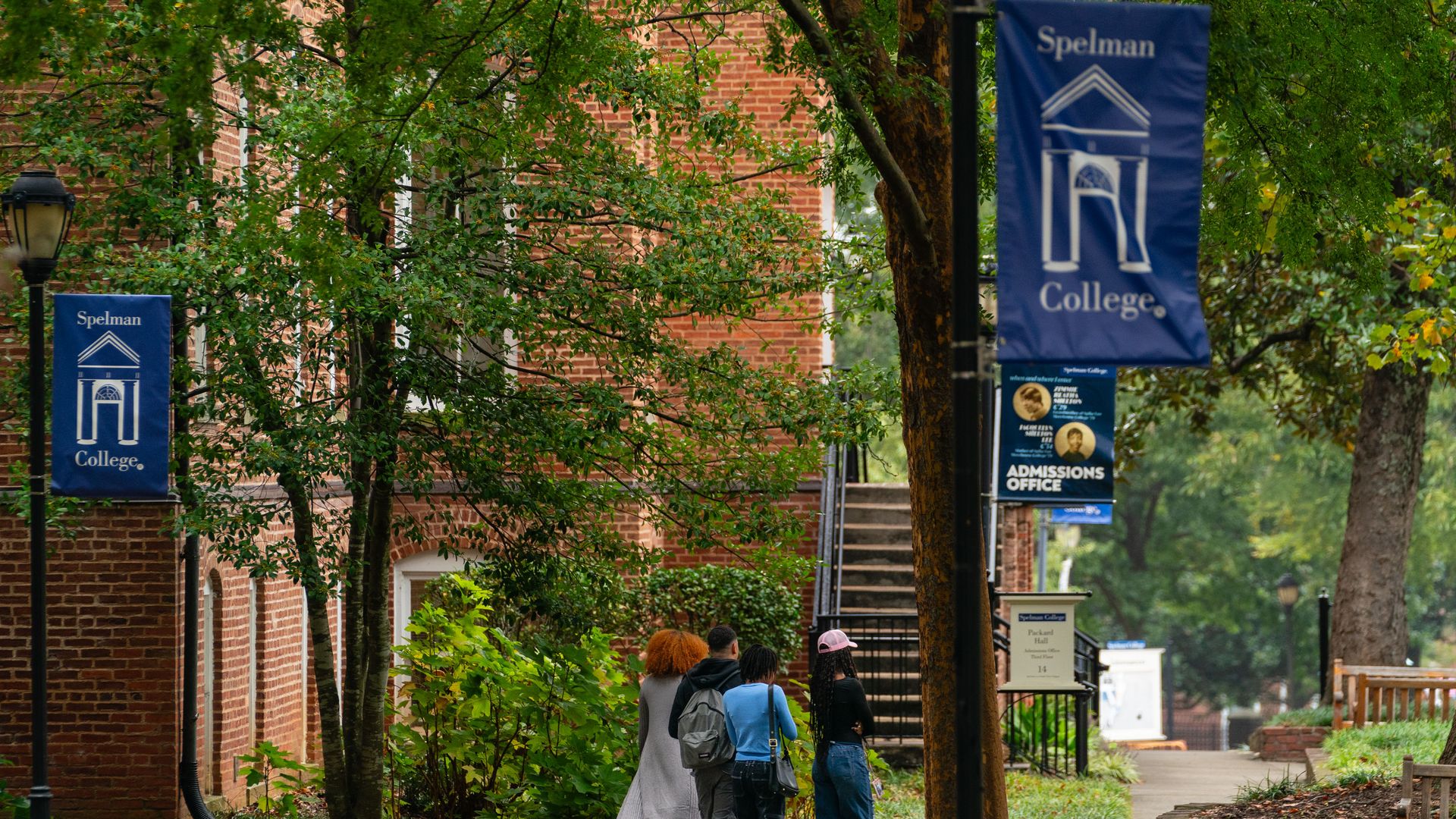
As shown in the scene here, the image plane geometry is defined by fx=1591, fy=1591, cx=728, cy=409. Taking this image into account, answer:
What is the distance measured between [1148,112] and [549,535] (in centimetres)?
625

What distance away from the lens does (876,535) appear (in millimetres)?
18375

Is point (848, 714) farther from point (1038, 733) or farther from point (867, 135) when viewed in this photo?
point (1038, 733)

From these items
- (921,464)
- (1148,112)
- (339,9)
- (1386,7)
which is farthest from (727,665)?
(339,9)

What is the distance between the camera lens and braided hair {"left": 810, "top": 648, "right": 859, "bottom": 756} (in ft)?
30.9

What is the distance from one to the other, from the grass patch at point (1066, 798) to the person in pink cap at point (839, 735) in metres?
2.97

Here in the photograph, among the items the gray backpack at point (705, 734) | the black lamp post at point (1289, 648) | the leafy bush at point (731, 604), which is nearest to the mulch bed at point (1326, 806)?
the leafy bush at point (731, 604)

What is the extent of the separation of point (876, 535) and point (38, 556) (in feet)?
35.2

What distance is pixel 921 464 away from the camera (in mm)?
8906

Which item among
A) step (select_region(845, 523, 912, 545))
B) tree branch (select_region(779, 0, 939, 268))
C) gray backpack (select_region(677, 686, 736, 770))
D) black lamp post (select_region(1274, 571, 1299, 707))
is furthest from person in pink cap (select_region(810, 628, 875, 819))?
black lamp post (select_region(1274, 571, 1299, 707))

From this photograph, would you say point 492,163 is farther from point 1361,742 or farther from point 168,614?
point 1361,742

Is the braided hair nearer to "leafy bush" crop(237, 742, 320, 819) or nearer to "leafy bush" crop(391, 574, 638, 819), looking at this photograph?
"leafy bush" crop(391, 574, 638, 819)

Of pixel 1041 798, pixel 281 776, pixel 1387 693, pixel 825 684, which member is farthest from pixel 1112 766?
pixel 281 776

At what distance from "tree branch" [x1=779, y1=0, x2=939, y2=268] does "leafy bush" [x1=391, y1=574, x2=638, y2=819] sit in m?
4.13

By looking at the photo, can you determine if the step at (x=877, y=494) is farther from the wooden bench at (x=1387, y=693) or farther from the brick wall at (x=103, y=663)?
the brick wall at (x=103, y=663)
